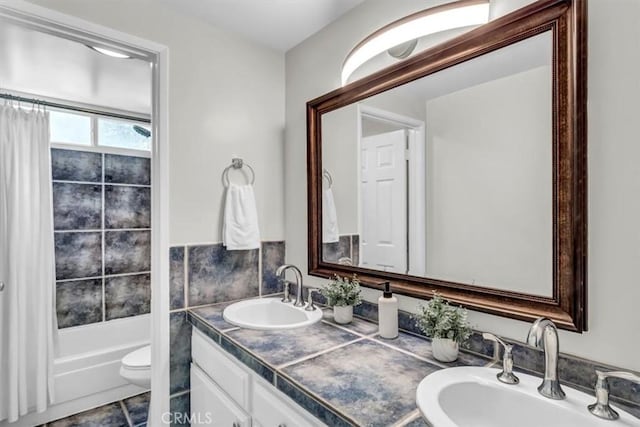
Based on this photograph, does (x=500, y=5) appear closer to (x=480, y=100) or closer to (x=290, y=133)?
(x=480, y=100)

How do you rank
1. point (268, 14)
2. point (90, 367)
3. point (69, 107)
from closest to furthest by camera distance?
point (268, 14) < point (90, 367) < point (69, 107)

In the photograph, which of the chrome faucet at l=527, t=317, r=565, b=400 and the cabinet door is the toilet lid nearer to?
the cabinet door

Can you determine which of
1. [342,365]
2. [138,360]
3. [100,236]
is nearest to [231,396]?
[342,365]

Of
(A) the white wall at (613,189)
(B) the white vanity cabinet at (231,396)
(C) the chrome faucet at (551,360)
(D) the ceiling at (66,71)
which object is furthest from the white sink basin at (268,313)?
(D) the ceiling at (66,71)

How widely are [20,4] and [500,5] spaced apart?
1.76m

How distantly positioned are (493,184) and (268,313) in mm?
1259

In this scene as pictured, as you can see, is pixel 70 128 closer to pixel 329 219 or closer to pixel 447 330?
pixel 329 219

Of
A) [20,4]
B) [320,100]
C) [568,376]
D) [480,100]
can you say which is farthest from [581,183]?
[20,4]

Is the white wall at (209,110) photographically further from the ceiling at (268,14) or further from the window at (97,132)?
the window at (97,132)

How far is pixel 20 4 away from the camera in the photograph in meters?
1.29

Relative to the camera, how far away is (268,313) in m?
1.79

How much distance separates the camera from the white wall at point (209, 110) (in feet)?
5.24

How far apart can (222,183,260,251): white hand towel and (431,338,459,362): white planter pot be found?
1085mm

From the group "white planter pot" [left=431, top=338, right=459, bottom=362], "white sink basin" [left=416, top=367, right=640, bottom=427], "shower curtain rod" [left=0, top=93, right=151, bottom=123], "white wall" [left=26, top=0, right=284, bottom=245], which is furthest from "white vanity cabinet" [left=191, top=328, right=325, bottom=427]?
"shower curtain rod" [left=0, top=93, right=151, bottom=123]
